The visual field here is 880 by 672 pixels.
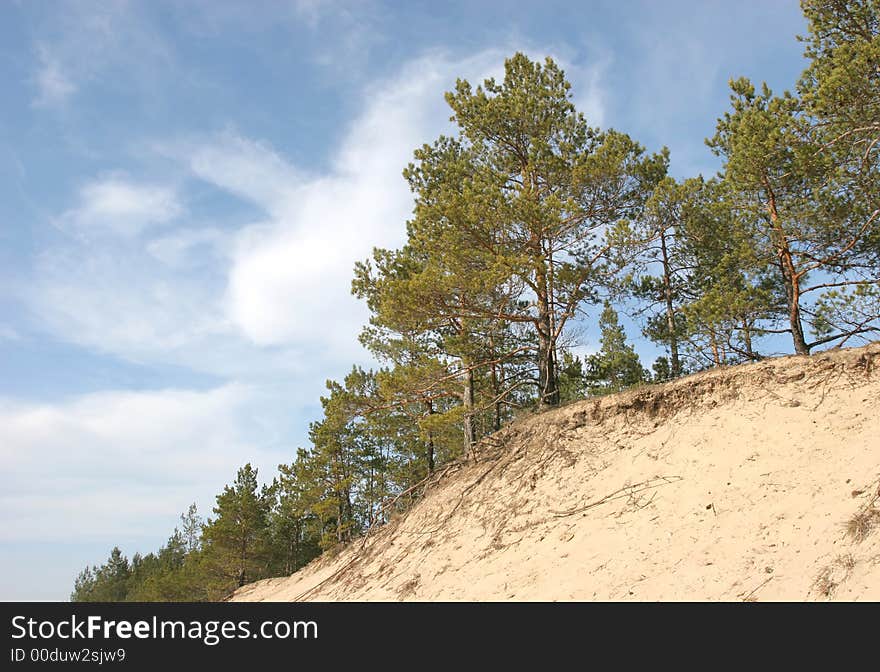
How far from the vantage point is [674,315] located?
22312 millimetres

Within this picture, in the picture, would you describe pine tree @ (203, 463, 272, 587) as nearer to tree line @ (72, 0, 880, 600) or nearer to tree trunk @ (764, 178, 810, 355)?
tree line @ (72, 0, 880, 600)

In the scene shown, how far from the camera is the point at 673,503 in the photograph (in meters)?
11.4

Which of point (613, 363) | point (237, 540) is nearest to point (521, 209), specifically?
point (613, 363)

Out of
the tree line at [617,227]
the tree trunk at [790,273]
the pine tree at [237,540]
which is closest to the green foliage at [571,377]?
the tree line at [617,227]

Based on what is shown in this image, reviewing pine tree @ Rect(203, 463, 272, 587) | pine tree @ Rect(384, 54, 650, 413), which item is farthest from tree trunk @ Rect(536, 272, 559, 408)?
pine tree @ Rect(203, 463, 272, 587)

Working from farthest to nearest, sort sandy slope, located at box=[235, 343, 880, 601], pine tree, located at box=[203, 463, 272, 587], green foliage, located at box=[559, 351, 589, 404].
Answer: pine tree, located at box=[203, 463, 272, 587] → green foliage, located at box=[559, 351, 589, 404] → sandy slope, located at box=[235, 343, 880, 601]

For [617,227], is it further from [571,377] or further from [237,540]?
[237,540]

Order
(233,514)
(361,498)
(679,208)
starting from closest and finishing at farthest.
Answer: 1. (679,208)
2. (361,498)
3. (233,514)

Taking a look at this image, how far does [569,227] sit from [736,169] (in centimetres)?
491

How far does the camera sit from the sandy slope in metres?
8.93

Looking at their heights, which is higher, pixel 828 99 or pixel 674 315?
pixel 828 99
